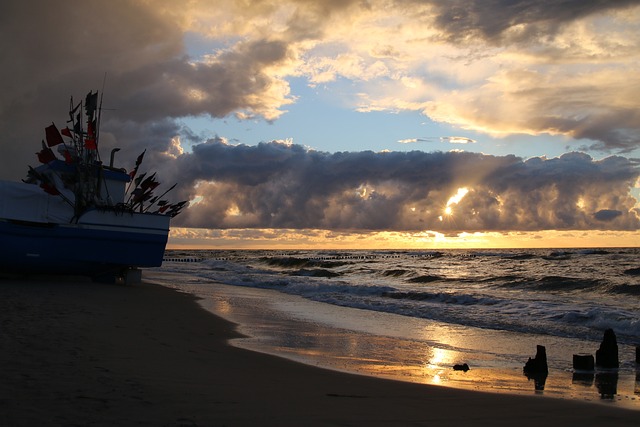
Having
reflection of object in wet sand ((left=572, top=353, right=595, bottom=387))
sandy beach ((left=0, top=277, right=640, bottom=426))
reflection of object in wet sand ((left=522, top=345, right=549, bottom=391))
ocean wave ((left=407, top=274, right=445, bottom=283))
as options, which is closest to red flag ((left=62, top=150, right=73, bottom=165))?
sandy beach ((left=0, top=277, right=640, bottom=426))

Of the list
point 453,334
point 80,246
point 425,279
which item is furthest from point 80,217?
point 425,279

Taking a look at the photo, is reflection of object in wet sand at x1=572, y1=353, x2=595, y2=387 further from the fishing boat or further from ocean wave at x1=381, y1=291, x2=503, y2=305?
the fishing boat

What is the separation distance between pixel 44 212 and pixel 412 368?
17.4 metres

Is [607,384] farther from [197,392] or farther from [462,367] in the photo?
[197,392]

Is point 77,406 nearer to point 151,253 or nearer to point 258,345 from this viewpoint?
point 258,345

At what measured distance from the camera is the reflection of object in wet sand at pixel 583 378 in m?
8.71

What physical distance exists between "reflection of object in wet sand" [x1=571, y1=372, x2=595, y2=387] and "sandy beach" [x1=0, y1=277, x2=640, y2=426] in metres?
1.71

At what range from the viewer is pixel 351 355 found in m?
10.8

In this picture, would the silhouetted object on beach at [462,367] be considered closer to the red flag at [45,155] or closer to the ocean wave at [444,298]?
the ocean wave at [444,298]

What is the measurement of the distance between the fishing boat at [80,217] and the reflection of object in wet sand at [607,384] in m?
18.5

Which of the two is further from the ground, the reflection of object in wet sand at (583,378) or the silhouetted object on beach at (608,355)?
the silhouetted object on beach at (608,355)

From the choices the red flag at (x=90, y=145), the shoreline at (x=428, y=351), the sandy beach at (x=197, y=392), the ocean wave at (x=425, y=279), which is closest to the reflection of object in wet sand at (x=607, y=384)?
the shoreline at (x=428, y=351)

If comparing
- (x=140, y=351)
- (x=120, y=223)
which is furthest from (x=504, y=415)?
(x=120, y=223)

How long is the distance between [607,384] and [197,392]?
6.59 meters
